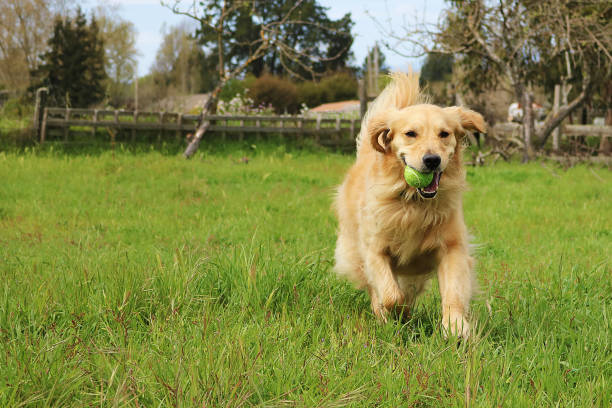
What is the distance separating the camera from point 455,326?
2611mm

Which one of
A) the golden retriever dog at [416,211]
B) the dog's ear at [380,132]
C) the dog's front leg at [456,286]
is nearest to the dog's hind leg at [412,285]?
the golden retriever dog at [416,211]

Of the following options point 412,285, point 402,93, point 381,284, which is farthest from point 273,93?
point 381,284

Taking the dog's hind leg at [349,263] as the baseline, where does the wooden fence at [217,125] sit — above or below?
above

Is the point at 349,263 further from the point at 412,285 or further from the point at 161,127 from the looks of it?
the point at 161,127

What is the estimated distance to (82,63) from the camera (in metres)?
24.6

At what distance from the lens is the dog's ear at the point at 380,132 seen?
3.45 metres

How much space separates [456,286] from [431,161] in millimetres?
684

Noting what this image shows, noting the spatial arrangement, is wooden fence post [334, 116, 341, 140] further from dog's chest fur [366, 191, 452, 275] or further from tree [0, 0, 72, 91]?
tree [0, 0, 72, 91]

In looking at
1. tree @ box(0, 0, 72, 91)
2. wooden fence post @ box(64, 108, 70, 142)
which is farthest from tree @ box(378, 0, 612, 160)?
tree @ box(0, 0, 72, 91)

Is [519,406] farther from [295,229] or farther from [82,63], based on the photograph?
[82,63]

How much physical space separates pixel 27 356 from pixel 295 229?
4.27m

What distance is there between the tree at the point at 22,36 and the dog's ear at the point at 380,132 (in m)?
26.3

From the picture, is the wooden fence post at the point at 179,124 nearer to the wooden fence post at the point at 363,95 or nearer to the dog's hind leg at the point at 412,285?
the wooden fence post at the point at 363,95

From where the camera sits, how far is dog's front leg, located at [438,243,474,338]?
9.23 feet
